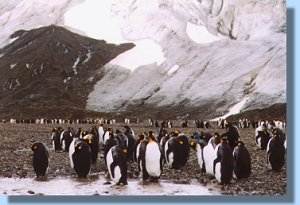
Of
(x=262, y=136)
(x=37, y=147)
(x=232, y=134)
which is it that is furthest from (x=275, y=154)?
(x=37, y=147)

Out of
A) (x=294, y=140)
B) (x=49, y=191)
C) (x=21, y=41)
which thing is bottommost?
(x=49, y=191)

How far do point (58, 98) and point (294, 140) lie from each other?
130 centimetres

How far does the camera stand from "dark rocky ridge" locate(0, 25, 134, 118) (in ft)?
14.4

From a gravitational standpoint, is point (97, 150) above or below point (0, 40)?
below

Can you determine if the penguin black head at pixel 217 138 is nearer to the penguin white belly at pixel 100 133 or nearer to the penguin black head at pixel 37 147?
the penguin white belly at pixel 100 133

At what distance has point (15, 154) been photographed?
14.3ft

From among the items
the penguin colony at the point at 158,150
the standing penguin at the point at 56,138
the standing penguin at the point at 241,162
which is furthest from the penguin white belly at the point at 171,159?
the standing penguin at the point at 56,138

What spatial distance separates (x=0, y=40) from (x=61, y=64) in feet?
1.22

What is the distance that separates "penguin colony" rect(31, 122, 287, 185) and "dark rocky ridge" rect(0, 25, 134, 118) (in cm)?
17

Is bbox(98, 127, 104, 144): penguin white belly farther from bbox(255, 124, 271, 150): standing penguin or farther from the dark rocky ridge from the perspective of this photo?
bbox(255, 124, 271, 150): standing penguin

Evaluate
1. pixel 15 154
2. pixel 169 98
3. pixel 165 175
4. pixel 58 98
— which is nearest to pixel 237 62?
pixel 169 98

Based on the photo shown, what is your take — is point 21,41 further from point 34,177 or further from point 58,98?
point 34,177

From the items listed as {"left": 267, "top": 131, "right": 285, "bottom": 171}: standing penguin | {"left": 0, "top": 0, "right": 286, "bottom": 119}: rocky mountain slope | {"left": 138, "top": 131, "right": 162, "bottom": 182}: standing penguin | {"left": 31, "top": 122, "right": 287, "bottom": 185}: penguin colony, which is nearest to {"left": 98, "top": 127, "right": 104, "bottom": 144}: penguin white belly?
{"left": 31, "top": 122, "right": 287, "bottom": 185}: penguin colony

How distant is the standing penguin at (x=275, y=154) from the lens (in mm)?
4207
